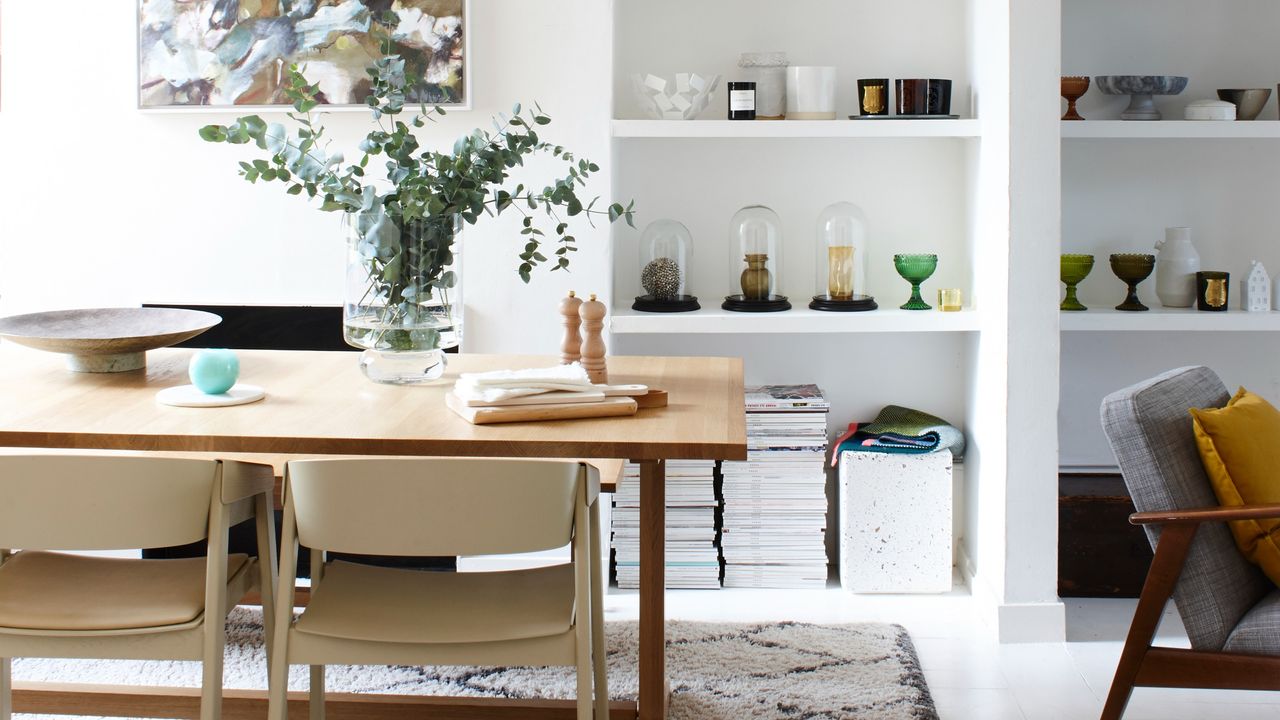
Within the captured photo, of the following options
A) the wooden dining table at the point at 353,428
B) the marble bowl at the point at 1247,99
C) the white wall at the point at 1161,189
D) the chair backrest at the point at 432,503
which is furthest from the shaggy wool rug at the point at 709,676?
the marble bowl at the point at 1247,99

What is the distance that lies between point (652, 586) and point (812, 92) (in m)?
1.98

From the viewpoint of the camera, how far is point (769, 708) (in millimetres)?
2898

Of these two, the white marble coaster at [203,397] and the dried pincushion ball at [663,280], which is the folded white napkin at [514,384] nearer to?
the white marble coaster at [203,397]

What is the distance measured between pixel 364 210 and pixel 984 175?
206cm

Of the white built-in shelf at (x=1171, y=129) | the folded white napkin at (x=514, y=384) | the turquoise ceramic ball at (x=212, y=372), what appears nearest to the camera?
the folded white napkin at (x=514, y=384)

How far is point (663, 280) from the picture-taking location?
12.4ft

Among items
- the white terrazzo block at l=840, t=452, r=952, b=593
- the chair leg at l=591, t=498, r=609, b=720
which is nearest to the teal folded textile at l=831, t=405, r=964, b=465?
Answer: the white terrazzo block at l=840, t=452, r=952, b=593

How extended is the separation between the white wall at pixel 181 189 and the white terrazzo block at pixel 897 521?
1000 millimetres

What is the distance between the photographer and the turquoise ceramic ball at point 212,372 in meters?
2.21

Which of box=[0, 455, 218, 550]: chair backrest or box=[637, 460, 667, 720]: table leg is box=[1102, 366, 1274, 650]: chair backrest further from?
box=[0, 455, 218, 550]: chair backrest

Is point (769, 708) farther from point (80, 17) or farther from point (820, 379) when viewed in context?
point (80, 17)

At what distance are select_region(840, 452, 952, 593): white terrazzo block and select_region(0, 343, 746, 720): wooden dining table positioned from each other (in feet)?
4.08

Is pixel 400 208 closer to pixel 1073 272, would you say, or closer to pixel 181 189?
pixel 181 189

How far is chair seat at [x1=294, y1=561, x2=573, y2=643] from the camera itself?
6.45 ft
